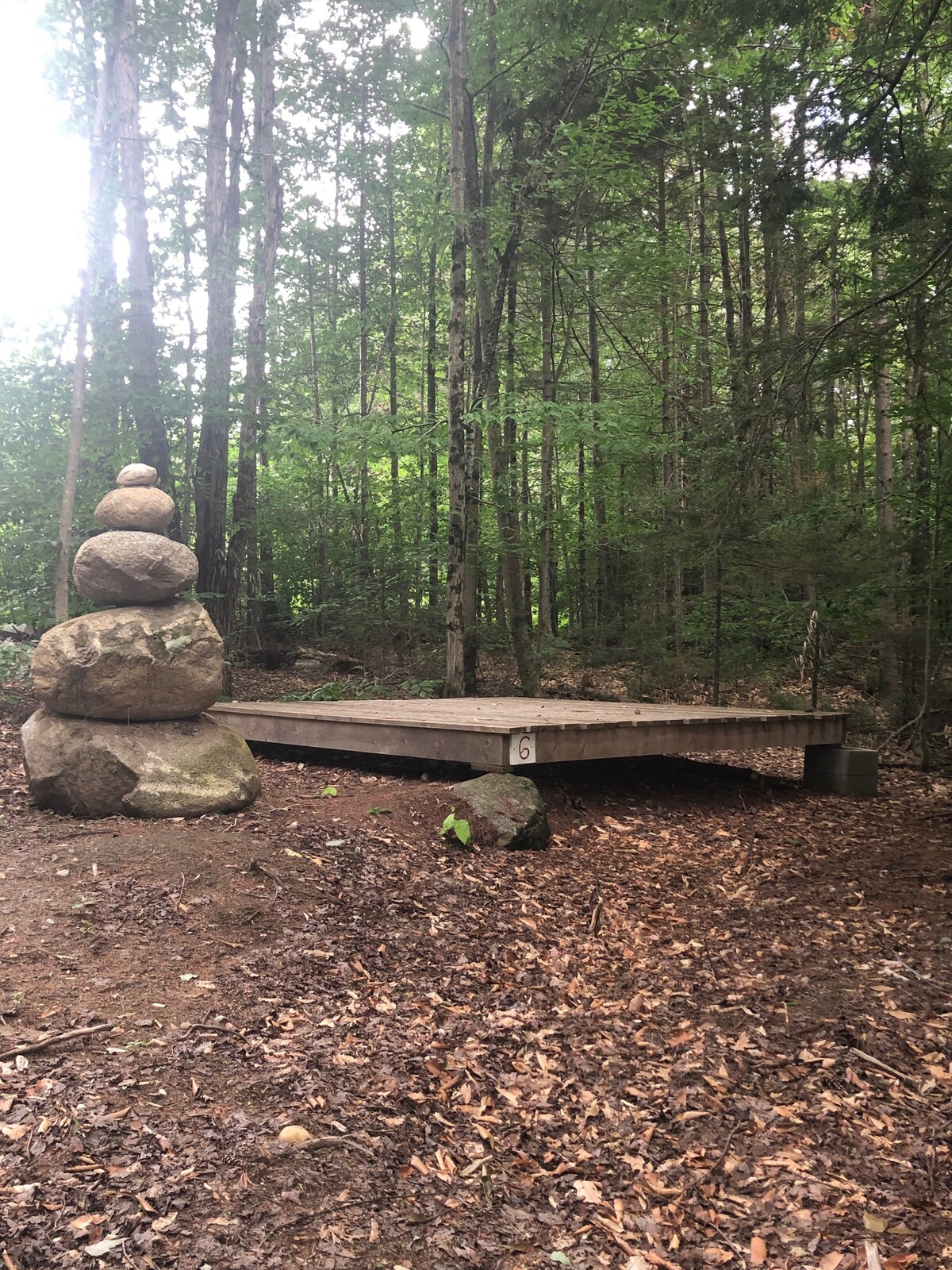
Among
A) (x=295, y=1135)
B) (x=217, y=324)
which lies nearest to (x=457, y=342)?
(x=217, y=324)

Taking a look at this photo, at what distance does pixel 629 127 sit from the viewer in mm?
9703

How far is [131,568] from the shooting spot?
17.6 feet

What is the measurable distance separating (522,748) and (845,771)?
11.7 feet

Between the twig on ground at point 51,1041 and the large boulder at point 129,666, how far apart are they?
278 centimetres

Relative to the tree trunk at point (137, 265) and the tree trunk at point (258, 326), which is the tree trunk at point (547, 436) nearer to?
the tree trunk at point (258, 326)

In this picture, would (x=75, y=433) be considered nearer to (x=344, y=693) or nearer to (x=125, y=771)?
(x=125, y=771)

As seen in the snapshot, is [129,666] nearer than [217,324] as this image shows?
Yes

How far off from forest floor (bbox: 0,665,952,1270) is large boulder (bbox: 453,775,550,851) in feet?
0.67

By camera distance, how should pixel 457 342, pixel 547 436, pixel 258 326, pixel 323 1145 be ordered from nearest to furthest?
1. pixel 323 1145
2. pixel 457 342
3. pixel 258 326
4. pixel 547 436

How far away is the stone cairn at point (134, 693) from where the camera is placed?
5.02 m

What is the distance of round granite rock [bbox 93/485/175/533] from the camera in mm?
5562

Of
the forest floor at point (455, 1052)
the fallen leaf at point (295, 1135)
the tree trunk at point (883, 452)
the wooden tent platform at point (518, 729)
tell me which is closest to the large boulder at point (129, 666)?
the forest floor at point (455, 1052)

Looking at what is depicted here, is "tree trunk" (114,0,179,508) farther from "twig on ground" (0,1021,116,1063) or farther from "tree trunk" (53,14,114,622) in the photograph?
"twig on ground" (0,1021,116,1063)

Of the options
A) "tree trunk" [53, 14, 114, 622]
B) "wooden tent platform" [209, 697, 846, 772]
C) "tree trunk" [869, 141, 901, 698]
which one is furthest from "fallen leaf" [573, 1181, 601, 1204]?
"tree trunk" [53, 14, 114, 622]
